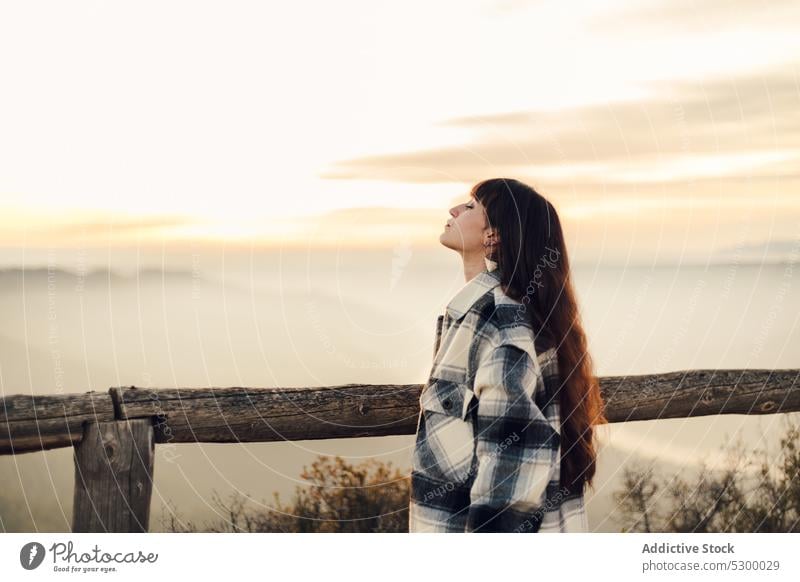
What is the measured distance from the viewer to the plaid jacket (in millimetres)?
3863

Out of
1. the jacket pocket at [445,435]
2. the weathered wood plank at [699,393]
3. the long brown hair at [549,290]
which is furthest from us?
the weathered wood plank at [699,393]

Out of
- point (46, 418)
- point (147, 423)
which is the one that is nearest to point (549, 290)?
point (147, 423)

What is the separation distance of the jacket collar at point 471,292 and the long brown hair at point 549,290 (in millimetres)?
49

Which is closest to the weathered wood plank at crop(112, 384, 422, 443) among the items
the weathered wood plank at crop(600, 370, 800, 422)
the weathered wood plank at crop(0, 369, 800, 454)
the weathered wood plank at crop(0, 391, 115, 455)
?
the weathered wood plank at crop(0, 369, 800, 454)

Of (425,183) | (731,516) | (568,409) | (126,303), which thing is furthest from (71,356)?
(731,516)

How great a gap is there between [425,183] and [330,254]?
661 mm

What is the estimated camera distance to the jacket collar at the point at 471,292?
4.08 metres

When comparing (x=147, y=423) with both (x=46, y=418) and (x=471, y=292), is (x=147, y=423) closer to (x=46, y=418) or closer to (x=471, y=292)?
(x=46, y=418)

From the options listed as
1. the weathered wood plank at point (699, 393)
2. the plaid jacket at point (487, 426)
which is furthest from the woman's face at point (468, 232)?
the weathered wood plank at point (699, 393)

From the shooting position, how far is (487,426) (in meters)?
3.88

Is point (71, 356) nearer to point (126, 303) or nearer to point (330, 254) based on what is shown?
point (126, 303)

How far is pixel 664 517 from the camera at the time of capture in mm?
6027

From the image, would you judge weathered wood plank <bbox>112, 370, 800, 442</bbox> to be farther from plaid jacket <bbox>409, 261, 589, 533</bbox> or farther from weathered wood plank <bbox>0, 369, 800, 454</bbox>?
plaid jacket <bbox>409, 261, 589, 533</bbox>

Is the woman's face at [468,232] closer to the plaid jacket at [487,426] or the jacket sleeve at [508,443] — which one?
the plaid jacket at [487,426]
